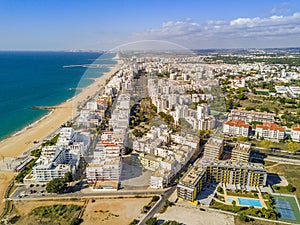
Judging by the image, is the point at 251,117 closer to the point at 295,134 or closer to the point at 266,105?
the point at 295,134

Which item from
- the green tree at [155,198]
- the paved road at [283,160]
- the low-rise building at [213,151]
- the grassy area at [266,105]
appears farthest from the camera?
the grassy area at [266,105]

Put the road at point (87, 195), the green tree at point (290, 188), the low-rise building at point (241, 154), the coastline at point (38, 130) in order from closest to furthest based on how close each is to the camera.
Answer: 1. the road at point (87, 195)
2. the green tree at point (290, 188)
3. the low-rise building at point (241, 154)
4. the coastline at point (38, 130)

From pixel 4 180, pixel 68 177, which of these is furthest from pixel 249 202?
pixel 4 180

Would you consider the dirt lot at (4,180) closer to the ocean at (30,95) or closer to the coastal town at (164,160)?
the coastal town at (164,160)

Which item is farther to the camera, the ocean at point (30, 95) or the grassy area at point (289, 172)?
the ocean at point (30, 95)

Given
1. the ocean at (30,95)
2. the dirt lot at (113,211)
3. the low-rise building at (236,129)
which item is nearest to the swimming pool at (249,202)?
the dirt lot at (113,211)

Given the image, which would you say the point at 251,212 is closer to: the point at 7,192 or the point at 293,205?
the point at 293,205

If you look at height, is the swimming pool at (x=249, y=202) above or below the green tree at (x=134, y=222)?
above
